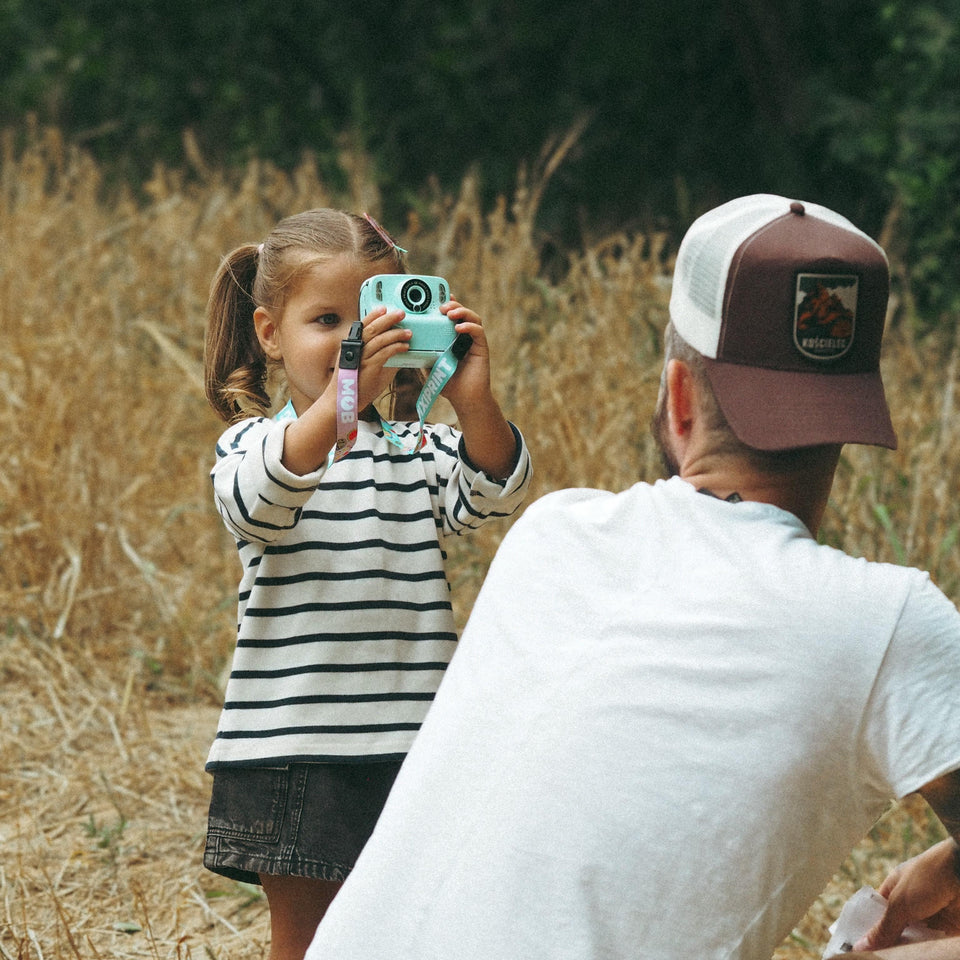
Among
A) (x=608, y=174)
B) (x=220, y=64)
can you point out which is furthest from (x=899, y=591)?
(x=220, y=64)

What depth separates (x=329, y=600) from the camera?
1.92m

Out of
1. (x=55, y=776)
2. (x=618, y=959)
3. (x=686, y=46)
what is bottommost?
(x=55, y=776)

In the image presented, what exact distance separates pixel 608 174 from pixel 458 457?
23.6 feet

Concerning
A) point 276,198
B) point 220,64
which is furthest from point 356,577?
point 220,64

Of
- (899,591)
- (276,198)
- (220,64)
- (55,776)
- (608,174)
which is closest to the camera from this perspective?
(899,591)

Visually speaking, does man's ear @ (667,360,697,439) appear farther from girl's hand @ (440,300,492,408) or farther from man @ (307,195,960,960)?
girl's hand @ (440,300,492,408)

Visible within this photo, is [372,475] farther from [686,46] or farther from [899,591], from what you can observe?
[686,46]

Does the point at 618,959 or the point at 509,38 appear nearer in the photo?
the point at 618,959

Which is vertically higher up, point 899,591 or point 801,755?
point 899,591

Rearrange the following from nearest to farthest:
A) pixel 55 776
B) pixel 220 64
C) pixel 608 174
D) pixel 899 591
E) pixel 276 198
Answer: pixel 899 591 < pixel 55 776 < pixel 276 198 < pixel 608 174 < pixel 220 64

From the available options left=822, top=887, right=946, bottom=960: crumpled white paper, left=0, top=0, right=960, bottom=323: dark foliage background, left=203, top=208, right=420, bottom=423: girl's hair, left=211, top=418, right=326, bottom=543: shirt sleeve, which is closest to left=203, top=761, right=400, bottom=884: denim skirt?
left=211, top=418, right=326, bottom=543: shirt sleeve

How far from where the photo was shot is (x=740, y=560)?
4.06 ft

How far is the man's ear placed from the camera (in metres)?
1.37

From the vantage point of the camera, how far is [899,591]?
119 cm
